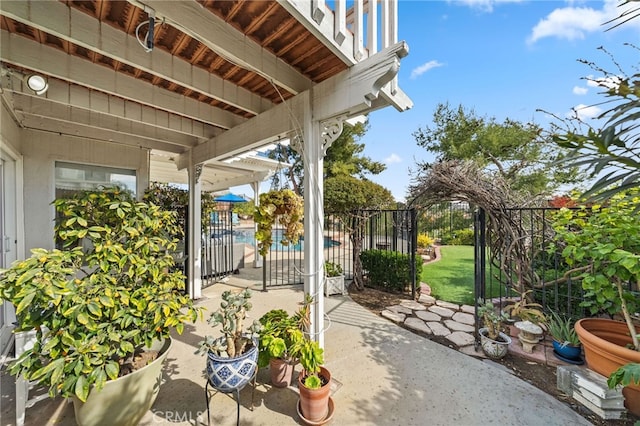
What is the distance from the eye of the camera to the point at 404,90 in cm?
239

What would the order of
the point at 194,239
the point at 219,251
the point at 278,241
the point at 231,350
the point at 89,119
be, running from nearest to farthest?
the point at 231,350
the point at 89,119
the point at 194,239
the point at 219,251
the point at 278,241

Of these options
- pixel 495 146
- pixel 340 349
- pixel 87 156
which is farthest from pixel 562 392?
pixel 495 146

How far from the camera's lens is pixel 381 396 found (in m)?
2.09

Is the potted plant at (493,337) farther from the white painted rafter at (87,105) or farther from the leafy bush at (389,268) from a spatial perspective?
the white painted rafter at (87,105)

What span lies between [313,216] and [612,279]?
9.45 feet

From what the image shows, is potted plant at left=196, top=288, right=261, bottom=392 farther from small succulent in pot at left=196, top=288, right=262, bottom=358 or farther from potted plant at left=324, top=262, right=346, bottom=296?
potted plant at left=324, top=262, right=346, bottom=296

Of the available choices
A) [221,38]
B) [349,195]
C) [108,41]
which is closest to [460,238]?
[349,195]

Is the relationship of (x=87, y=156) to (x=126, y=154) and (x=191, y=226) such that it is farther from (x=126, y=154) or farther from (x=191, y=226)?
(x=191, y=226)

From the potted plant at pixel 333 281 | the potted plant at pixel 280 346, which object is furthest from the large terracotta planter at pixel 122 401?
the potted plant at pixel 333 281

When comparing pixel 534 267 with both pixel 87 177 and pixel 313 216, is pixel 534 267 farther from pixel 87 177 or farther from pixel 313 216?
pixel 87 177

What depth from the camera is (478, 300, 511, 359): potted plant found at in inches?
104

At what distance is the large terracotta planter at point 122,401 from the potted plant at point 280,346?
31.7 inches

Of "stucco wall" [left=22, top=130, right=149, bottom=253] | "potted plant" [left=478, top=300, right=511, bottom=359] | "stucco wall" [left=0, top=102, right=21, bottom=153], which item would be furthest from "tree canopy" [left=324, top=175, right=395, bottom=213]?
"stucco wall" [left=0, top=102, right=21, bottom=153]

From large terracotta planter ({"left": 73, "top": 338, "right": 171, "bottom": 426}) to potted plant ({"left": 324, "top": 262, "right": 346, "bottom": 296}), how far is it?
10.2 ft
